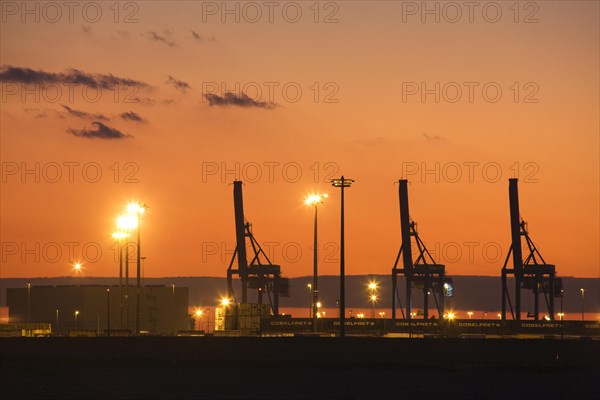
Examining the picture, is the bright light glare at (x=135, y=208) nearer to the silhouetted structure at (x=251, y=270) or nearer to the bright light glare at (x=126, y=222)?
the bright light glare at (x=126, y=222)

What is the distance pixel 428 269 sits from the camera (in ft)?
562

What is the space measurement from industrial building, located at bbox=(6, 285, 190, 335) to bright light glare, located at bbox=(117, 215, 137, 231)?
239 feet

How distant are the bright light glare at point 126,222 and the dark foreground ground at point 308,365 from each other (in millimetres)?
16809

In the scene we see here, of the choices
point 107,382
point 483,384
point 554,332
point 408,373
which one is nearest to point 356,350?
point 408,373

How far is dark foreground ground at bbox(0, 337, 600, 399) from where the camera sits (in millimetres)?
51812

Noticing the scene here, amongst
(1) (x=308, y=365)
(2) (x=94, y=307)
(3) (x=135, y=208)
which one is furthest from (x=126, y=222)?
(2) (x=94, y=307)

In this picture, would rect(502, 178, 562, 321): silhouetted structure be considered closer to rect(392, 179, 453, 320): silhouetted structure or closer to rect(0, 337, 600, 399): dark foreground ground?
rect(392, 179, 453, 320): silhouetted structure

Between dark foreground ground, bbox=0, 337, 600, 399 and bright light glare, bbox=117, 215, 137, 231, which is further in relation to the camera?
bright light glare, bbox=117, 215, 137, 231

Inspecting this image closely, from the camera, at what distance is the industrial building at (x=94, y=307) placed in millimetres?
167875

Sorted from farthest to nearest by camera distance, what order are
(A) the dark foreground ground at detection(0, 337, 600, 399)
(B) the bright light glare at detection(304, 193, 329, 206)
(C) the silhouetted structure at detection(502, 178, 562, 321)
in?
(C) the silhouetted structure at detection(502, 178, 562, 321), (B) the bright light glare at detection(304, 193, 329, 206), (A) the dark foreground ground at detection(0, 337, 600, 399)

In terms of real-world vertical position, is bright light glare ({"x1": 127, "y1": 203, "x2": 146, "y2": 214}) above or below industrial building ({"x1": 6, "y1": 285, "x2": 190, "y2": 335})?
above

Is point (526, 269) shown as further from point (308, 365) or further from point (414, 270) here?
point (308, 365)

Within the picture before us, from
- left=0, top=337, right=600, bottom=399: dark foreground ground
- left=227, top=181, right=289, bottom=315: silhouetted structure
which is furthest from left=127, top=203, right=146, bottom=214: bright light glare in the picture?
left=227, top=181, right=289, bottom=315: silhouetted structure

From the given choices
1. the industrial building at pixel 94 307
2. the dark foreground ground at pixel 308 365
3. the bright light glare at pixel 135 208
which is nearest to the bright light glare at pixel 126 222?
the bright light glare at pixel 135 208
